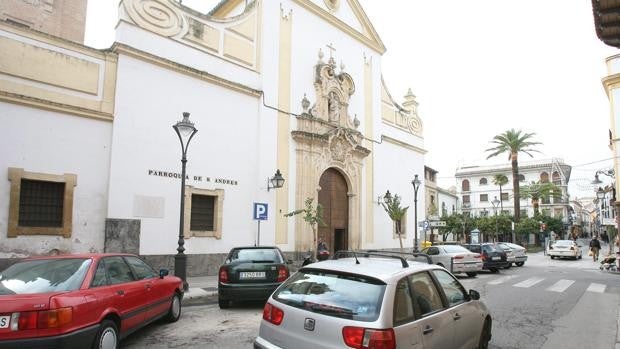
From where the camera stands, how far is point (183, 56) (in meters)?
16.0

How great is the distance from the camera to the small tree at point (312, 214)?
18.2m

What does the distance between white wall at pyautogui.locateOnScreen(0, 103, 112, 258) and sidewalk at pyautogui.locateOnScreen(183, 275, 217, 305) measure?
324 cm

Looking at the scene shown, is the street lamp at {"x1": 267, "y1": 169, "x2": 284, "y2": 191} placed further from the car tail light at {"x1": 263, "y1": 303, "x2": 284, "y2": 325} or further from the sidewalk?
the car tail light at {"x1": 263, "y1": 303, "x2": 284, "y2": 325}

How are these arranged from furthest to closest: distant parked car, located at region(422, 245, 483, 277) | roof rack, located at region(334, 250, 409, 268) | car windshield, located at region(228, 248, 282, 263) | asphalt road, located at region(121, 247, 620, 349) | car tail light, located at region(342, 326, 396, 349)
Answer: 1. distant parked car, located at region(422, 245, 483, 277)
2. car windshield, located at region(228, 248, 282, 263)
3. asphalt road, located at region(121, 247, 620, 349)
4. roof rack, located at region(334, 250, 409, 268)
5. car tail light, located at region(342, 326, 396, 349)

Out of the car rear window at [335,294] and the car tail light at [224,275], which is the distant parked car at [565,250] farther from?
the car rear window at [335,294]

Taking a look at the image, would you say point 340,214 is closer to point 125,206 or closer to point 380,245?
point 380,245

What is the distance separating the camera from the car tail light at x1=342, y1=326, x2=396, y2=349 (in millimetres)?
3639

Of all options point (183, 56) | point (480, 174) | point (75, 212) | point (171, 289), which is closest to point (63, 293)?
point (171, 289)

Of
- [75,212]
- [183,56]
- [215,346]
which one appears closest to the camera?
[215,346]

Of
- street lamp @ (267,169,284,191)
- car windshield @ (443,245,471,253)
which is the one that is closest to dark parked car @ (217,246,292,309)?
street lamp @ (267,169,284,191)

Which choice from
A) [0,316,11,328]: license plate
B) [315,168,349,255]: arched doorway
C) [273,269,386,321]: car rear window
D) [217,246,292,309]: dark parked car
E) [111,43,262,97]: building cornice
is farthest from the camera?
[315,168,349,255]: arched doorway

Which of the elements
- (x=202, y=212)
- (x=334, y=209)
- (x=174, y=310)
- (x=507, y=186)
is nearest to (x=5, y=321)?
(x=174, y=310)

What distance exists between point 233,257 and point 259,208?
17.0 feet

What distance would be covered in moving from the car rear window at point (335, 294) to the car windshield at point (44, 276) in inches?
107
